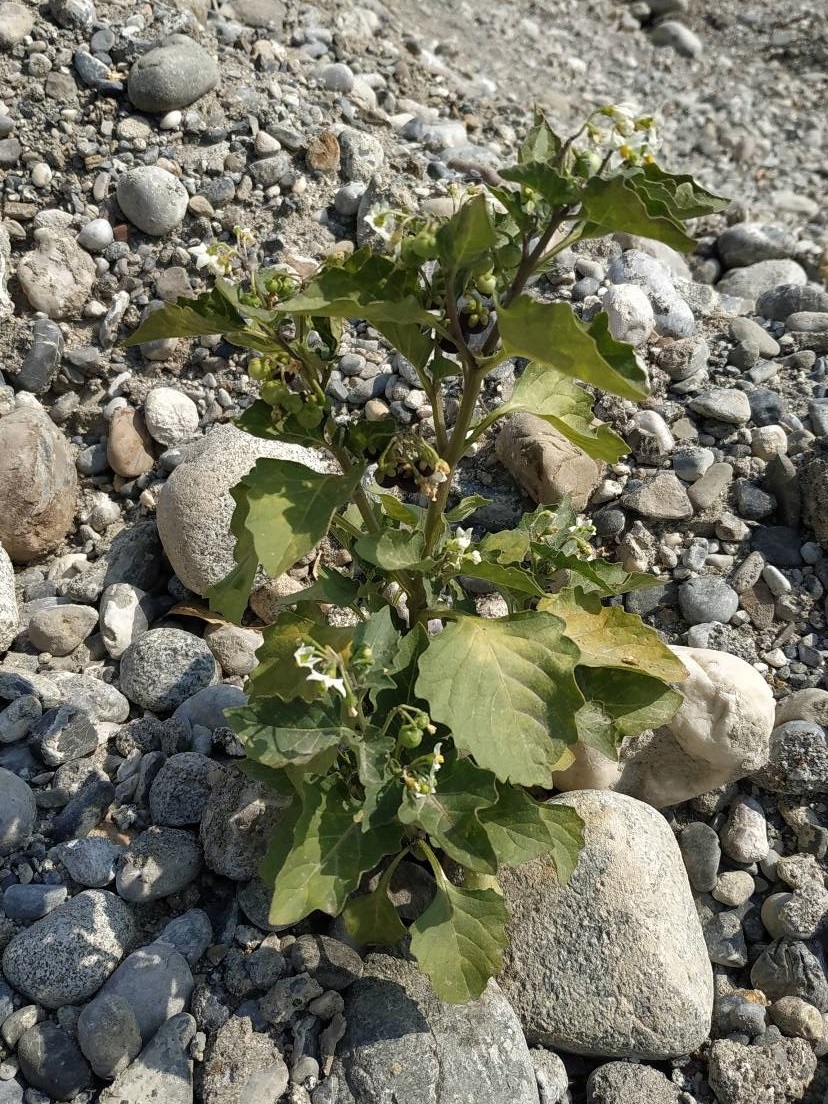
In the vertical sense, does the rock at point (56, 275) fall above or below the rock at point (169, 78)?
below

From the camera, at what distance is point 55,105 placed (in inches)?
174

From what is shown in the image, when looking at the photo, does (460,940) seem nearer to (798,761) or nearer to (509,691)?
(509,691)

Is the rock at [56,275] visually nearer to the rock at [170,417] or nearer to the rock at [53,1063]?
the rock at [170,417]

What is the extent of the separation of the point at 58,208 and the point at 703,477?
3028 mm

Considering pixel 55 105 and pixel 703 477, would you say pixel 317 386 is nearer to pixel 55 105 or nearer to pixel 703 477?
pixel 703 477

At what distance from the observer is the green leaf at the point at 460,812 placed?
6.88 feet

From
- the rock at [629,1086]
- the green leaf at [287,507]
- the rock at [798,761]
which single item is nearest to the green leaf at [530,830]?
the rock at [629,1086]

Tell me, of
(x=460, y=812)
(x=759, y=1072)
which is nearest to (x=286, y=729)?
(x=460, y=812)

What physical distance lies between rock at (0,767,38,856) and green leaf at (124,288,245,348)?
1.47 m

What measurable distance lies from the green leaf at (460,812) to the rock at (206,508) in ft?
4.90

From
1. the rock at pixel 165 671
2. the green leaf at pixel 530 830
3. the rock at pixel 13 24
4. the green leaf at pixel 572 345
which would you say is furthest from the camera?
the rock at pixel 13 24

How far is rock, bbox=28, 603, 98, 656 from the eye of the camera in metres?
3.42

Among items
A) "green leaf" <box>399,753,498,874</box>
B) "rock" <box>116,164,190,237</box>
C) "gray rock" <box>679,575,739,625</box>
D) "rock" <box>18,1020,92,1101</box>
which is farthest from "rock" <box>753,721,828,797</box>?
"rock" <box>116,164,190,237</box>

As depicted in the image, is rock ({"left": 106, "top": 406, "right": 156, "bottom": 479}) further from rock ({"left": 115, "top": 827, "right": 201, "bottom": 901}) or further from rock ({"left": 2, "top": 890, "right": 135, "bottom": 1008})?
rock ({"left": 2, "top": 890, "right": 135, "bottom": 1008})
